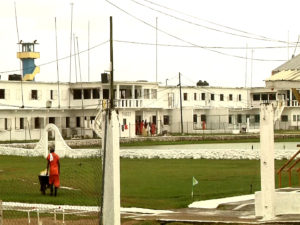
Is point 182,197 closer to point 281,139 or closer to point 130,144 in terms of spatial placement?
point 130,144

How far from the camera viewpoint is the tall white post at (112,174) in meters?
19.3

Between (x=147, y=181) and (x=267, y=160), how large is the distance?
42.0ft

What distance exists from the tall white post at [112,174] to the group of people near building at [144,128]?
64.0 metres

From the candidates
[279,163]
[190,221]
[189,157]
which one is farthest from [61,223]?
[189,157]

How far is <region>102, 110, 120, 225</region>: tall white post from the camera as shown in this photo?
63.3 ft

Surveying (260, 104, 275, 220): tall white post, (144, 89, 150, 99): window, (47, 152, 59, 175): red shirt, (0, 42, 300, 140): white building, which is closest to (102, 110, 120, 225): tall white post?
(260, 104, 275, 220): tall white post

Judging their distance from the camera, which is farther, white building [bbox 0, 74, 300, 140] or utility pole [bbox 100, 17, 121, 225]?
white building [bbox 0, 74, 300, 140]

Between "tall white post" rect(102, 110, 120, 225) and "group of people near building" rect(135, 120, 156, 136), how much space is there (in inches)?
2520

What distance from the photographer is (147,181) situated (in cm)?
3428

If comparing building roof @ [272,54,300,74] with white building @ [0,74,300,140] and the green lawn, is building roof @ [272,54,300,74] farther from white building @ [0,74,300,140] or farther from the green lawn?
white building @ [0,74,300,140]

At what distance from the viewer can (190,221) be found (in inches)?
865

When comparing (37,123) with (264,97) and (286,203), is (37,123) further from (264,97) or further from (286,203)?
(286,203)

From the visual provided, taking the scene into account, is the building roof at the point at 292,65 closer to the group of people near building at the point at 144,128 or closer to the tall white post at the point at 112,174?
the tall white post at the point at 112,174


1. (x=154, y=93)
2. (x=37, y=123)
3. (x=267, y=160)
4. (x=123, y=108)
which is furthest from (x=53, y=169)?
(x=154, y=93)
